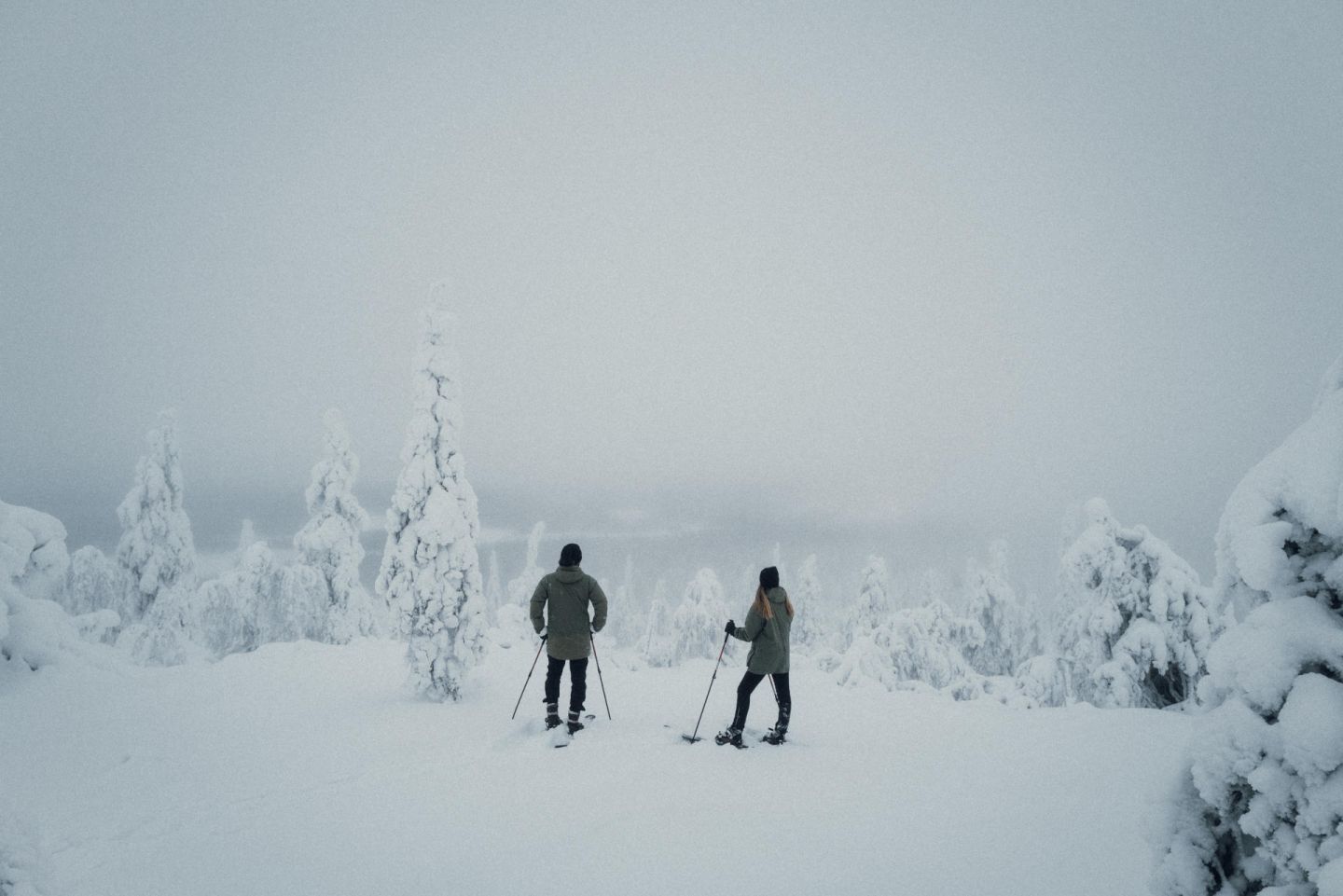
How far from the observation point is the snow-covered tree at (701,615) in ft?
109

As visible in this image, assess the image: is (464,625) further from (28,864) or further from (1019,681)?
(1019,681)

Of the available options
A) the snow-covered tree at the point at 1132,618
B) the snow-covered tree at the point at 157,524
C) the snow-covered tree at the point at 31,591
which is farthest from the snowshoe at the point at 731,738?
the snow-covered tree at the point at 157,524

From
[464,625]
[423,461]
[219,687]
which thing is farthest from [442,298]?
[219,687]

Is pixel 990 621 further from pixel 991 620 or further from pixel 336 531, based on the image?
pixel 336 531

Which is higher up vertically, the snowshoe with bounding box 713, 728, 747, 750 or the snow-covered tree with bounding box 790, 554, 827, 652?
the snowshoe with bounding box 713, 728, 747, 750

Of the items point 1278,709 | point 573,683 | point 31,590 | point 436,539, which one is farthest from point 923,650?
point 31,590

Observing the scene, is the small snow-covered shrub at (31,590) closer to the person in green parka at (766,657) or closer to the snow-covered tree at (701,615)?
the person in green parka at (766,657)

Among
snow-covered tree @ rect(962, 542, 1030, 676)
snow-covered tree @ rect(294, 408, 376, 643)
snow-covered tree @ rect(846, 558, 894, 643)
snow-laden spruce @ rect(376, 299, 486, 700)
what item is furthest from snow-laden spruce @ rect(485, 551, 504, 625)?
snow-laden spruce @ rect(376, 299, 486, 700)

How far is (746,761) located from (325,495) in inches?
954

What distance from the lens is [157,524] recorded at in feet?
79.7

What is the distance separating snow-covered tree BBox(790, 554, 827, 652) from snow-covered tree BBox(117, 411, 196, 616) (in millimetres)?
37286

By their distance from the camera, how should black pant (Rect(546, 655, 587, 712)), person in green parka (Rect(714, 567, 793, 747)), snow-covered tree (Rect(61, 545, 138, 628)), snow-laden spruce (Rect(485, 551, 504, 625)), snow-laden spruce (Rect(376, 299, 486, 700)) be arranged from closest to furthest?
person in green parka (Rect(714, 567, 793, 747)) < black pant (Rect(546, 655, 587, 712)) < snow-laden spruce (Rect(376, 299, 486, 700)) < snow-covered tree (Rect(61, 545, 138, 628)) < snow-laden spruce (Rect(485, 551, 504, 625))

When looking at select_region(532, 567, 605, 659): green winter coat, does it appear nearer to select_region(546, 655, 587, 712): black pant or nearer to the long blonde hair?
select_region(546, 655, 587, 712): black pant

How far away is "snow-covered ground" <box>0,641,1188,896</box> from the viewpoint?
4.85 m
